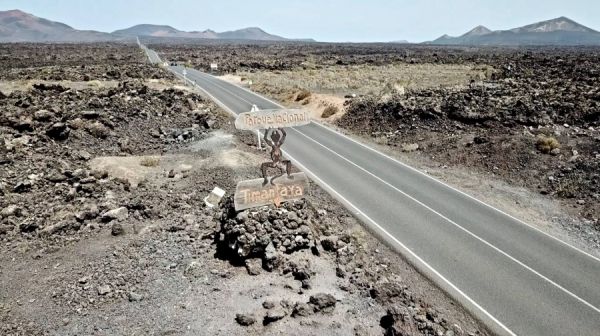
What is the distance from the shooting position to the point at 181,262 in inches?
551

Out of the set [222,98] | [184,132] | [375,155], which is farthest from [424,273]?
[222,98]

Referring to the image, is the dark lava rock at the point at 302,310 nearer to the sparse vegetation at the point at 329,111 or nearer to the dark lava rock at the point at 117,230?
the dark lava rock at the point at 117,230

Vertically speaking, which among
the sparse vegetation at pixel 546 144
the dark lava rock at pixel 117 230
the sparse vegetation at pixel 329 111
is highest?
the sparse vegetation at pixel 546 144

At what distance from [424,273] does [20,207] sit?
55.1 ft

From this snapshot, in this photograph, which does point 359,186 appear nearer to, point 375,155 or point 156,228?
point 375,155

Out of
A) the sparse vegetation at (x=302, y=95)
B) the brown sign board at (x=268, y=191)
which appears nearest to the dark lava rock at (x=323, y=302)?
the brown sign board at (x=268, y=191)

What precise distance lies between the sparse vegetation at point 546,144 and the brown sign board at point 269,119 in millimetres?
21331

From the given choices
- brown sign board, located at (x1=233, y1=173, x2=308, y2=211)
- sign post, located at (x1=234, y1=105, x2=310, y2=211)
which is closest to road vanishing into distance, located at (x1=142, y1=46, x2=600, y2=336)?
brown sign board, located at (x1=233, y1=173, x2=308, y2=211)

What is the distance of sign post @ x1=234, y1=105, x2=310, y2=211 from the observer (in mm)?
12852

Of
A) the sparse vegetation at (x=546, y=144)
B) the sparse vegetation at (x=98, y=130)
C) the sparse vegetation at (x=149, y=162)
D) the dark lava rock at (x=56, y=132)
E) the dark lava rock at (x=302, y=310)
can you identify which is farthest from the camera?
the sparse vegetation at (x=98, y=130)

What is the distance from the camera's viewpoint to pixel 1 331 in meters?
11.1

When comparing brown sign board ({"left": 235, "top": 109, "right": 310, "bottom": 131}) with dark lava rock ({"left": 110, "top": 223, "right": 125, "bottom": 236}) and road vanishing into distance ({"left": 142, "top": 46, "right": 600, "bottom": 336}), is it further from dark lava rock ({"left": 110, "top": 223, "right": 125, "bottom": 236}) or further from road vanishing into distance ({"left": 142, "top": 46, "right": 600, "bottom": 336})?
road vanishing into distance ({"left": 142, "top": 46, "right": 600, "bottom": 336})

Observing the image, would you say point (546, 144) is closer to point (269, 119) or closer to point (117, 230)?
point (269, 119)

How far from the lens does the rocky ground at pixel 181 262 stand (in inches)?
448
